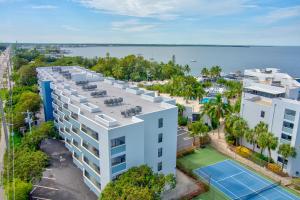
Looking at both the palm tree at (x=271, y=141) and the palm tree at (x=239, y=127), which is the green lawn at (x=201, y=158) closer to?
the palm tree at (x=239, y=127)

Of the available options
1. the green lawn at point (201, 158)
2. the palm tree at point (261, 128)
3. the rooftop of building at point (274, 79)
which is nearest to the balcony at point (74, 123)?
the green lawn at point (201, 158)

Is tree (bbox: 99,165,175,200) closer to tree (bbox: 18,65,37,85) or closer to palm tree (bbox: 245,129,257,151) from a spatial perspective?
palm tree (bbox: 245,129,257,151)

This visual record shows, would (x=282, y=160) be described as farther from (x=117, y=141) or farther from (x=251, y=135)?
(x=117, y=141)

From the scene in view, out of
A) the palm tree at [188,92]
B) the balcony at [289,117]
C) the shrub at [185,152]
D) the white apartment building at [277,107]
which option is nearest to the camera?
the balcony at [289,117]

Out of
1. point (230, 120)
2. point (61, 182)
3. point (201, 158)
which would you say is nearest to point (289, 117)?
point (230, 120)

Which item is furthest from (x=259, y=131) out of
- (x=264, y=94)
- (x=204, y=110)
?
(x=204, y=110)

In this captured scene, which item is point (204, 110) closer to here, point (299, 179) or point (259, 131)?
point (259, 131)

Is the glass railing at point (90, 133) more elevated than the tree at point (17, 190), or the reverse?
the glass railing at point (90, 133)
